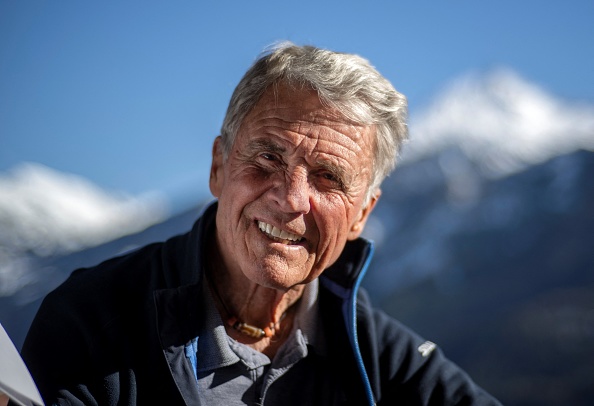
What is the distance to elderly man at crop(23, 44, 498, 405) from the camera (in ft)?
5.80

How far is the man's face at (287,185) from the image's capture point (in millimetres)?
1801

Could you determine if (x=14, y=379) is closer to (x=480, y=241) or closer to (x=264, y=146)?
(x=264, y=146)

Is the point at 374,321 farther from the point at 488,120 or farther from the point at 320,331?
the point at 488,120

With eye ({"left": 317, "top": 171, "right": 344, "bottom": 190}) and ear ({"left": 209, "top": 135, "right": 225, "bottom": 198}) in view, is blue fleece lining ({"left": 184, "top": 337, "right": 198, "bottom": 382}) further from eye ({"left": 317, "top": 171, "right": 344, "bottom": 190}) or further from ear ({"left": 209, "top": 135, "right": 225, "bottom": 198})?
eye ({"left": 317, "top": 171, "right": 344, "bottom": 190})

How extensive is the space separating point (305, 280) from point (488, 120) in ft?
8.60

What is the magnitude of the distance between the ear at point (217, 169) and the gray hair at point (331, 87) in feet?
0.12

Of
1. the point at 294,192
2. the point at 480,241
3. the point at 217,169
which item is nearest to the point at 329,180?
the point at 294,192

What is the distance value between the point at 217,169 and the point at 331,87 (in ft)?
1.47

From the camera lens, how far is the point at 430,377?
215 centimetres

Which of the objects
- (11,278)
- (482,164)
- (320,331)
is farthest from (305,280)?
(482,164)

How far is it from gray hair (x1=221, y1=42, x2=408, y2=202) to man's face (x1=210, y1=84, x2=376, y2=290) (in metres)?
0.03

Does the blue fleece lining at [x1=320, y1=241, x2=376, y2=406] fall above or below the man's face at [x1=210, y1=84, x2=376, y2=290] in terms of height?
below

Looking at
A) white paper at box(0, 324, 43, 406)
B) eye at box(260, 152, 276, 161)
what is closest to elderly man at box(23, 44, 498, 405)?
eye at box(260, 152, 276, 161)

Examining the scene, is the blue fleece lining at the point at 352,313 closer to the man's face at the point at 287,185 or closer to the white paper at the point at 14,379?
the man's face at the point at 287,185
